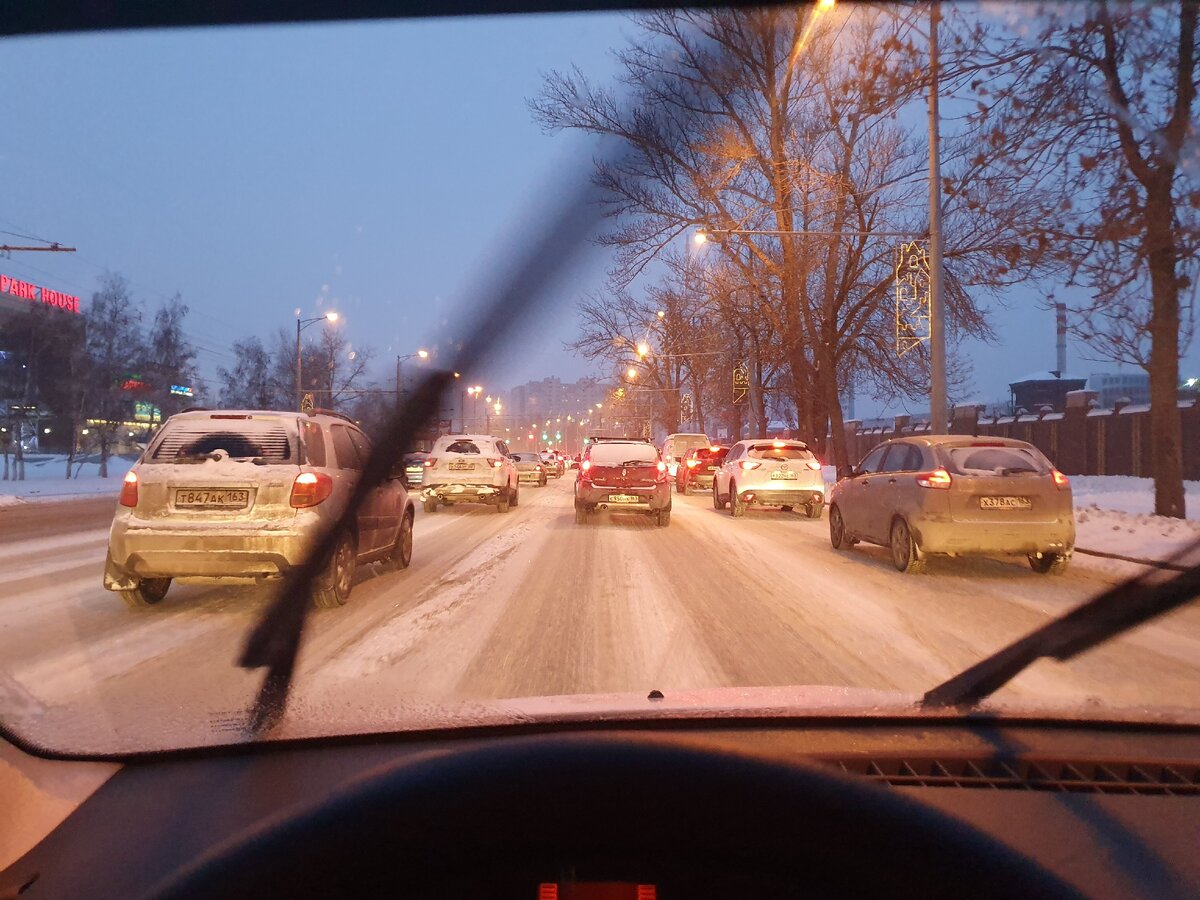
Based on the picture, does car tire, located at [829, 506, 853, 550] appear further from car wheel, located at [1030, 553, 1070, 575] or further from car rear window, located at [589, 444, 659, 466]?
car rear window, located at [589, 444, 659, 466]

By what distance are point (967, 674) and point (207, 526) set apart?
20.4 ft

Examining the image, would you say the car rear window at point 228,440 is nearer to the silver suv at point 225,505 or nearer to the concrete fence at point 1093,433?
the silver suv at point 225,505

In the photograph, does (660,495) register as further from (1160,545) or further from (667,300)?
(667,300)

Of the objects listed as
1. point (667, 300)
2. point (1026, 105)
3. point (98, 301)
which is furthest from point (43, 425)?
point (1026, 105)

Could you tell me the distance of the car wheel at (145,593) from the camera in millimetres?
8141

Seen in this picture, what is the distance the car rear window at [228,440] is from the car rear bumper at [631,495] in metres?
10.3

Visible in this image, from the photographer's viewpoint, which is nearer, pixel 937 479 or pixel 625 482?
pixel 937 479

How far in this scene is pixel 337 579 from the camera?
8.42m

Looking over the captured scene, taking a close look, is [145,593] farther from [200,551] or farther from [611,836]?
[611,836]

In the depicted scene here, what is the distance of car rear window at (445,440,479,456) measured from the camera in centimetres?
2088

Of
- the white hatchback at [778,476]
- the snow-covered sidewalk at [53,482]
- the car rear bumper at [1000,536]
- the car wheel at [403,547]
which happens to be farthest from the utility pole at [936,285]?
the snow-covered sidewalk at [53,482]

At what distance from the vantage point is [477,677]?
5.53 m

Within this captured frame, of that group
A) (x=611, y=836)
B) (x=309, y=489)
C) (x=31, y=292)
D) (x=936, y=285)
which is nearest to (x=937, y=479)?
(x=309, y=489)

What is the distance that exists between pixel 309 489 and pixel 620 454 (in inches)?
416
